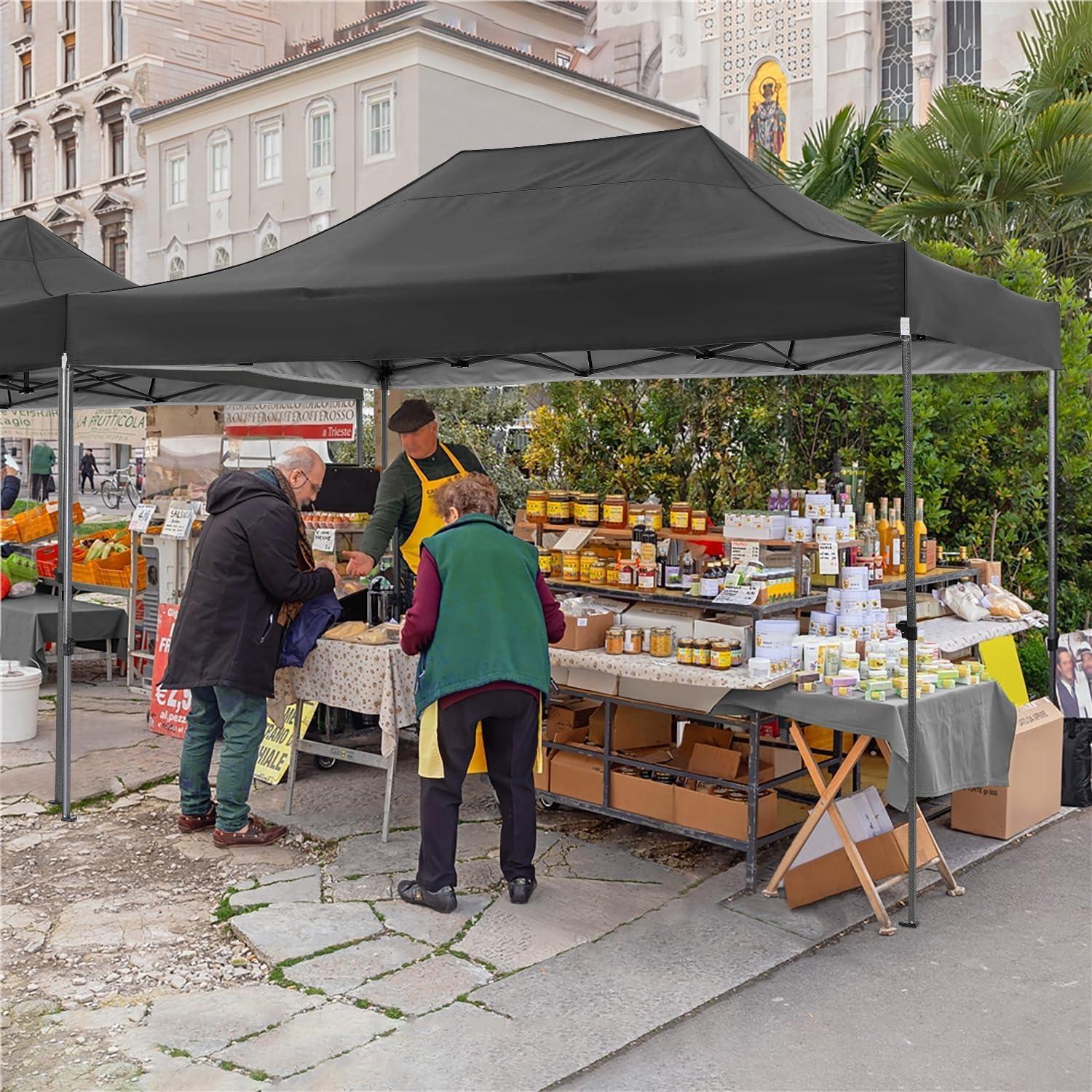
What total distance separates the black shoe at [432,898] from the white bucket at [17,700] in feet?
11.9

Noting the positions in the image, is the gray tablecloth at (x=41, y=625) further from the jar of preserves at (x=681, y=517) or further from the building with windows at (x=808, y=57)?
the building with windows at (x=808, y=57)

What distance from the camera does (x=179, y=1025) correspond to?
146 inches

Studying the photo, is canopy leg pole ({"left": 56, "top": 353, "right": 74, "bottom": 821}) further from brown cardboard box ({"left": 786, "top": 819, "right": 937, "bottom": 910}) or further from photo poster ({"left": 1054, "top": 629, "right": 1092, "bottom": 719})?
photo poster ({"left": 1054, "top": 629, "right": 1092, "bottom": 719})

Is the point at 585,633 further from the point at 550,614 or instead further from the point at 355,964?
the point at 355,964

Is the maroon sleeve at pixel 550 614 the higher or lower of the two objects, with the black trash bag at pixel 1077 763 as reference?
higher

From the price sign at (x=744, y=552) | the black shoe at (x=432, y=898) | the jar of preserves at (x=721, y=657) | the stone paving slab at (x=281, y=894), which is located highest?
the price sign at (x=744, y=552)

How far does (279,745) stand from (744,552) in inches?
103

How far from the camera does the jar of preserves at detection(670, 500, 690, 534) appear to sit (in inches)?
224

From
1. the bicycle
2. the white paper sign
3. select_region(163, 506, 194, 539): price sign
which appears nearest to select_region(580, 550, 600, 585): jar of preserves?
the white paper sign

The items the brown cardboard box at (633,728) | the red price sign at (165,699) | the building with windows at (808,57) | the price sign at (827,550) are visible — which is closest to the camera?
the price sign at (827,550)

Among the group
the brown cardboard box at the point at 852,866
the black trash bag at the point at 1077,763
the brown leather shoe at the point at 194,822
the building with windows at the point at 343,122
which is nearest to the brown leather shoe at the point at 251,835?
the brown leather shoe at the point at 194,822

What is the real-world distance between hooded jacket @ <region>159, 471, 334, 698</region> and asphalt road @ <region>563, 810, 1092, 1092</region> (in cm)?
242

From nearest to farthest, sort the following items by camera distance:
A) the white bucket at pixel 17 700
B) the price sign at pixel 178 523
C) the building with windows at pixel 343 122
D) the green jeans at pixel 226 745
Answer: the green jeans at pixel 226 745 → the white bucket at pixel 17 700 → the price sign at pixel 178 523 → the building with windows at pixel 343 122

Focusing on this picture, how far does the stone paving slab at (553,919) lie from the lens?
429 centimetres
